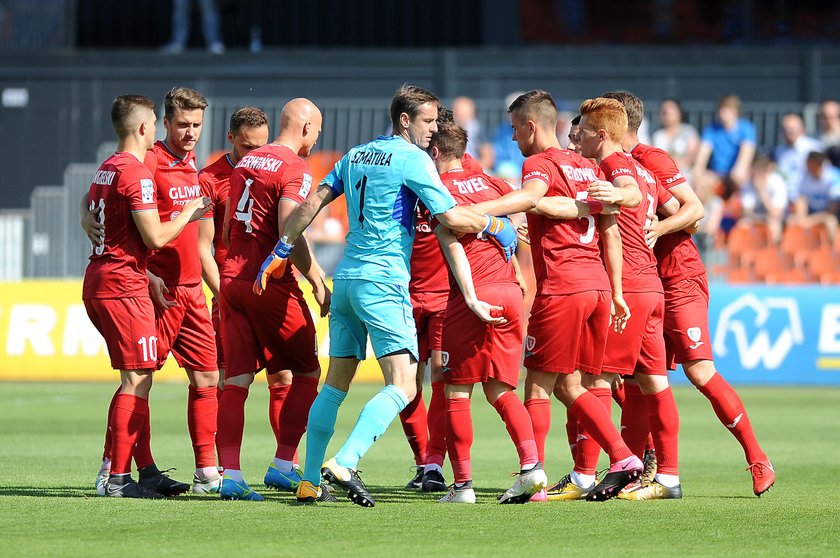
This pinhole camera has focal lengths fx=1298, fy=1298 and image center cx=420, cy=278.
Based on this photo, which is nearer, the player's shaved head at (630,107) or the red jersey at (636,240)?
the red jersey at (636,240)

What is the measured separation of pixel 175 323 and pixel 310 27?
678 inches

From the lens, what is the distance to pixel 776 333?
57.1 feet

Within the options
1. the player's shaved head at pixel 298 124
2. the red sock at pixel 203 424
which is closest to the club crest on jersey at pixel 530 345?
the player's shaved head at pixel 298 124

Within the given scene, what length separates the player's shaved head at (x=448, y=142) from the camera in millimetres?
8359

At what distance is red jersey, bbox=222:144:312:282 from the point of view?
316 inches

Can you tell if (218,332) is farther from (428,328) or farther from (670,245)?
(670,245)

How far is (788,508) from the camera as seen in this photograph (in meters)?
7.77

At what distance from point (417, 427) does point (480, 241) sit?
63.2 inches

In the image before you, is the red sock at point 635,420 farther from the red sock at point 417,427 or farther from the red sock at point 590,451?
the red sock at point 417,427

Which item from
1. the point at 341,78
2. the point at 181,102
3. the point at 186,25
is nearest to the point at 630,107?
the point at 181,102

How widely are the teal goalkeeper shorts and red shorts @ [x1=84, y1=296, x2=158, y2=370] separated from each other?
125 cm

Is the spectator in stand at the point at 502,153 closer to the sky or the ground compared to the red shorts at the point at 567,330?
closer to the sky

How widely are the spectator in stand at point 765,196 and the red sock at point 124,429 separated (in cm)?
1321

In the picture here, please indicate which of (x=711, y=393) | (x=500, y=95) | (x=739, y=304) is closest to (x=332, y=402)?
(x=711, y=393)
